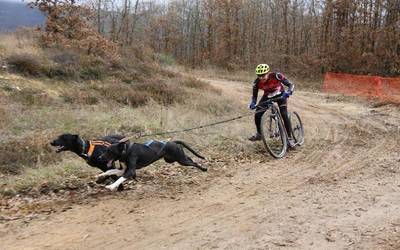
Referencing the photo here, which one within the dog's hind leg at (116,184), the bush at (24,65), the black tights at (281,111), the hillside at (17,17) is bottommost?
the dog's hind leg at (116,184)

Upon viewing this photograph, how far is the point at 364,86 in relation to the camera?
25.0m

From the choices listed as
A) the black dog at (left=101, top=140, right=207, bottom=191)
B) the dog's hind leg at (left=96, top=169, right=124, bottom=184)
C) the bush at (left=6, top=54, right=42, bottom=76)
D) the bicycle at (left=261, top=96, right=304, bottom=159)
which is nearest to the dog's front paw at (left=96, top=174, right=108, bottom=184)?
the dog's hind leg at (left=96, top=169, right=124, bottom=184)

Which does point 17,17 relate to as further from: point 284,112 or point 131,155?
point 131,155

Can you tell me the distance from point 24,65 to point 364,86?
16.7 metres

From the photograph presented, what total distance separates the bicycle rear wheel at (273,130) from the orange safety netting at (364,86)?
35.8 ft

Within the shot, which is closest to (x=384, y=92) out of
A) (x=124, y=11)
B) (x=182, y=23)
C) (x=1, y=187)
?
(x=1, y=187)

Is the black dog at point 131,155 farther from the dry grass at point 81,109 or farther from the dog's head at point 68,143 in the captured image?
the dry grass at point 81,109

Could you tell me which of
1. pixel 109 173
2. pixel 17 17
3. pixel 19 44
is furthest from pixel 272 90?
pixel 17 17

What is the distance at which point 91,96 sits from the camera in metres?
14.1

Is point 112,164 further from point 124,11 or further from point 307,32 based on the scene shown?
point 124,11

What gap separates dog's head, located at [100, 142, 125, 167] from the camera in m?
7.04

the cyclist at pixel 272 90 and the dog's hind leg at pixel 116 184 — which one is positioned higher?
the cyclist at pixel 272 90

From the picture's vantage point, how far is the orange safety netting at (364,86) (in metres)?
22.4

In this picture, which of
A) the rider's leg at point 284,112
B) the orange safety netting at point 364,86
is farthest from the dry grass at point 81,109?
the orange safety netting at point 364,86
